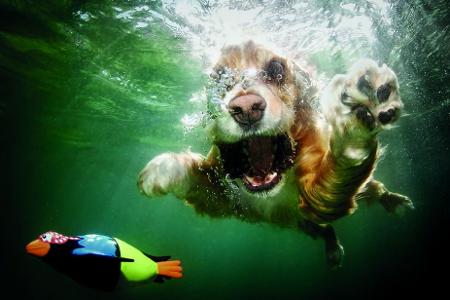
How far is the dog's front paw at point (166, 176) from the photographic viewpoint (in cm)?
496

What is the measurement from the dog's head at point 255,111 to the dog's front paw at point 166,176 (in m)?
0.76

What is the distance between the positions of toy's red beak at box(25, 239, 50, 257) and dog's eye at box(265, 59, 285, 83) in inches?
119

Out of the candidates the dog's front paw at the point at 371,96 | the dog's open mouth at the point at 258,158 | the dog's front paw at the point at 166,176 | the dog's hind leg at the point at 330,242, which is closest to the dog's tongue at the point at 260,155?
the dog's open mouth at the point at 258,158

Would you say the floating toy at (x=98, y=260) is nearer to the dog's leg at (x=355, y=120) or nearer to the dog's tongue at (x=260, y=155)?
the dog's leg at (x=355, y=120)

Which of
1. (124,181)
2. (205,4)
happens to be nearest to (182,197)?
(205,4)

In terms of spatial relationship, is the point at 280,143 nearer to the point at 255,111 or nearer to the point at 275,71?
the point at 255,111

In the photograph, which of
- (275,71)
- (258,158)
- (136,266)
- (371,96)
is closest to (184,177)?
(258,158)

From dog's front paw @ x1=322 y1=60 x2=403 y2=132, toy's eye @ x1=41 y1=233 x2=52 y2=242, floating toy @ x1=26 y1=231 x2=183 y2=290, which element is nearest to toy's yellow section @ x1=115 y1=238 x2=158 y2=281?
floating toy @ x1=26 y1=231 x2=183 y2=290

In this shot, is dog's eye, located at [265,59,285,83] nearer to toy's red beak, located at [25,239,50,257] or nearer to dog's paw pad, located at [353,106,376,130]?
dog's paw pad, located at [353,106,376,130]

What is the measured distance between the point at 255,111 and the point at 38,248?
235 centimetres

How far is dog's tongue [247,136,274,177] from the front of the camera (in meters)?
4.29

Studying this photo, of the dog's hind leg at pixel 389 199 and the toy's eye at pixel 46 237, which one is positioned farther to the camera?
the dog's hind leg at pixel 389 199

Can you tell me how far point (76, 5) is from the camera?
9.30 m

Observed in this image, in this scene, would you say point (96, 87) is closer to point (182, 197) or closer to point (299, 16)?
point (299, 16)
